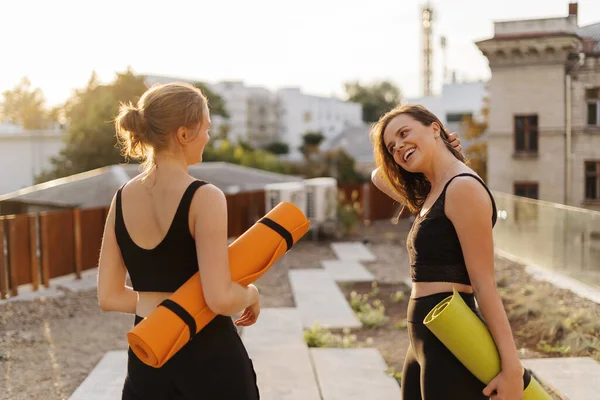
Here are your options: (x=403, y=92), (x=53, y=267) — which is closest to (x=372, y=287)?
(x=53, y=267)

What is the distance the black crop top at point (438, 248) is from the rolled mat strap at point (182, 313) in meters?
0.78

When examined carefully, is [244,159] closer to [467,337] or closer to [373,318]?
[373,318]

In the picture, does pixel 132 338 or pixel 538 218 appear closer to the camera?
pixel 132 338

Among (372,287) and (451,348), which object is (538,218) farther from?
(451,348)

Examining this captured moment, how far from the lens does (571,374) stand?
4863mm

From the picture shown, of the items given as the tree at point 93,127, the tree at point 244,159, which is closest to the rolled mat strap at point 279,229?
the tree at point 93,127

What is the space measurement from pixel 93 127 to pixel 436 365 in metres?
28.3

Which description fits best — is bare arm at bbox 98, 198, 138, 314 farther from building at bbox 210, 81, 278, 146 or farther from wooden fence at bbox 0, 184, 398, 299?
building at bbox 210, 81, 278, 146

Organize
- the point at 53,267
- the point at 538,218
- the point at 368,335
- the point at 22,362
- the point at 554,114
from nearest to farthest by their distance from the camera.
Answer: the point at 22,362 < the point at 368,335 < the point at 53,267 < the point at 538,218 < the point at 554,114

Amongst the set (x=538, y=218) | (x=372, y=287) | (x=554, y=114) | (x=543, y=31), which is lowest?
(x=372, y=287)

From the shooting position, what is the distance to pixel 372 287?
10.5m

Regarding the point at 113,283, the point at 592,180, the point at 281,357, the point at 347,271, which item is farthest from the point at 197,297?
the point at 592,180

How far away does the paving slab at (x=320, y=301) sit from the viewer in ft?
25.6

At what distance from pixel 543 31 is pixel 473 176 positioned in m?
27.3
